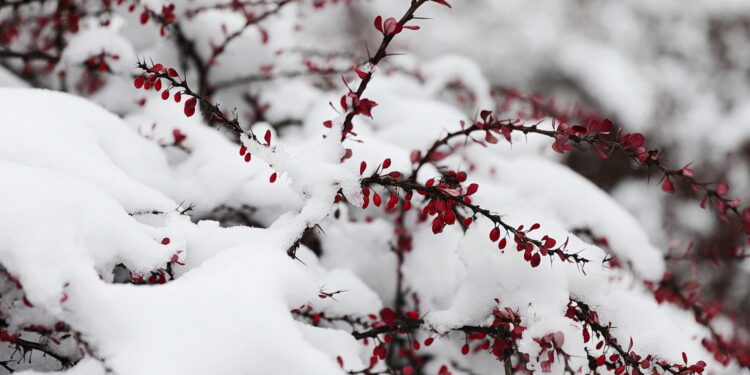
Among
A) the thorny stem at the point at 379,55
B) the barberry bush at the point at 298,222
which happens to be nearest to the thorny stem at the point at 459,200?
the barberry bush at the point at 298,222

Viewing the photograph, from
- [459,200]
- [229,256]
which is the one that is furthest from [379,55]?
[229,256]

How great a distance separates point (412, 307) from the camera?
6.47 ft

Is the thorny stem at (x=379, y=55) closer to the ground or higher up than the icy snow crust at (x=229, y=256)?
higher up

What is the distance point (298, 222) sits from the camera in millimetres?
1202

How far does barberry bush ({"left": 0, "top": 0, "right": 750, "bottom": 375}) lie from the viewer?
978 millimetres

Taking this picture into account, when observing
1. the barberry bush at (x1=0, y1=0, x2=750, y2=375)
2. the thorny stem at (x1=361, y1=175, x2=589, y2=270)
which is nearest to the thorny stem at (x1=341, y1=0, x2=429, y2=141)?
the barberry bush at (x1=0, y1=0, x2=750, y2=375)

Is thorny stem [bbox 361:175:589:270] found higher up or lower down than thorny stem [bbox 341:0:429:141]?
lower down

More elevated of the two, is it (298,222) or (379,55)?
(379,55)

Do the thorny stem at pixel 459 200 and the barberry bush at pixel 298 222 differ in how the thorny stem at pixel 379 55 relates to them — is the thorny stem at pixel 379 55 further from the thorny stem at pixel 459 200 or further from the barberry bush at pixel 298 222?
the thorny stem at pixel 459 200

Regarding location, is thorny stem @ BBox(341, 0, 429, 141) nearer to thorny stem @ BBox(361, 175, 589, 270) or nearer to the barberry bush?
the barberry bush

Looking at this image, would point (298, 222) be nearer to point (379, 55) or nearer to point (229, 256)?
point (229, 256)

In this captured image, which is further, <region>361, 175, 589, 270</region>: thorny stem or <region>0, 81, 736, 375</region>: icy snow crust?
<region>361, 175, 589, 270</region>: thorny stem

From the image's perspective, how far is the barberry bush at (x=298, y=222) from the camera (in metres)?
0.98

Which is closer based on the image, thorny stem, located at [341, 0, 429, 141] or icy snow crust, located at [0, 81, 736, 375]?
icy snow crust, located at [0, 81, 736, 375]
